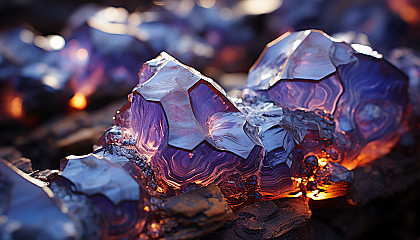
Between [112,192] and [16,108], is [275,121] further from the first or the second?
[16,108]

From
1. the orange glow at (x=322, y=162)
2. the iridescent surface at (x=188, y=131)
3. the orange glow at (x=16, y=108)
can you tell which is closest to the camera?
the iridescent surface at (x=188, y=131)

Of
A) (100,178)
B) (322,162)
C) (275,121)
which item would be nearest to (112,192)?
(100,178)

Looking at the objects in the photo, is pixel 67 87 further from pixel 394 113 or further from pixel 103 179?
pixel 394 113

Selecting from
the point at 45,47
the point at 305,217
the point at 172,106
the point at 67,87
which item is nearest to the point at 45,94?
the point at 67,87

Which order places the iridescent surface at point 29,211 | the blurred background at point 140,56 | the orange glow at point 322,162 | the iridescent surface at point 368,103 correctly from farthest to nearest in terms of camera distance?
1. the blurred background at point 140,56
2. the iridescent surface at point 368,103
3. the orange glow at point 322,162
4. the iridescent surface at point 29,211

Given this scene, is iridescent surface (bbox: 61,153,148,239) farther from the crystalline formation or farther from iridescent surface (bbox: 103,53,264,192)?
iridescent surface (bbox: 103,53,264,192)

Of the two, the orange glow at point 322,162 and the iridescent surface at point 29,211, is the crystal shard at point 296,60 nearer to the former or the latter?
the orange glow at point 322,162

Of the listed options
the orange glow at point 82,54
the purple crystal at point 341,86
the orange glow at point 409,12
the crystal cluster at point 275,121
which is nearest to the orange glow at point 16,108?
the orange glow at point 82,54
